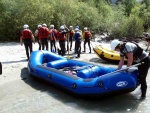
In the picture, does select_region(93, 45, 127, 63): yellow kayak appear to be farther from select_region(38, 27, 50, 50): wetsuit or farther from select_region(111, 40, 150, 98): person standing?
select_region(111, 40, 150, 98): person standing

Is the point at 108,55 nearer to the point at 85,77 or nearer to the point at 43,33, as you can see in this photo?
the point at 43,33

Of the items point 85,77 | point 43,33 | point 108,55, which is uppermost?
point 43,33

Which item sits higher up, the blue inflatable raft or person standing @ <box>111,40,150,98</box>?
person standing @ <box>111,40,150,98</box>

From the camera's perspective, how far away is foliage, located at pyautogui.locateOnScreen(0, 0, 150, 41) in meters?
15.6

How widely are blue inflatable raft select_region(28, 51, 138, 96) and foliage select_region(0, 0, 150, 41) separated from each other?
25.5 feet

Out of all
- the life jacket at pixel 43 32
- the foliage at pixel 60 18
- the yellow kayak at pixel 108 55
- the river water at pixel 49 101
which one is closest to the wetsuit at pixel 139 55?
the river water at pixel 49 101

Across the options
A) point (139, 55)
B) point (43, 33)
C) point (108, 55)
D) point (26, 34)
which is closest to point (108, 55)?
point (108, 55)

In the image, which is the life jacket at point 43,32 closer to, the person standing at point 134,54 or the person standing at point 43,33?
the person standing at point 43,33

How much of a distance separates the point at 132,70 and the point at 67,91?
1.69 metres

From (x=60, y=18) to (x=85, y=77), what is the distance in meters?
10.6

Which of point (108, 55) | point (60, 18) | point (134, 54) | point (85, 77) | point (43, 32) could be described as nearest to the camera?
point (134, 54)

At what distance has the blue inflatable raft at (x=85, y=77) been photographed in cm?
591

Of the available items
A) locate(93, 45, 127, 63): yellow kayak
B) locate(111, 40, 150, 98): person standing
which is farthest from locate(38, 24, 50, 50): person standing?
locate(111, 40, 150, 98): person standing

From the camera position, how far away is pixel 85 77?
6.73 metres
